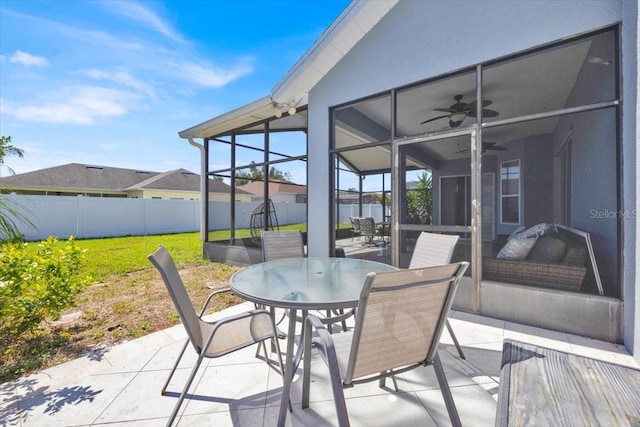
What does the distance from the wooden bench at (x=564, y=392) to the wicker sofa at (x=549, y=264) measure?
2528 mm

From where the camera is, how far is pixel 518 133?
217 inches

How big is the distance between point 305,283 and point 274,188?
4885 millimetres

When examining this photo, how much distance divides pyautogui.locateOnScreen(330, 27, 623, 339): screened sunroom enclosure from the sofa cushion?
1 cm

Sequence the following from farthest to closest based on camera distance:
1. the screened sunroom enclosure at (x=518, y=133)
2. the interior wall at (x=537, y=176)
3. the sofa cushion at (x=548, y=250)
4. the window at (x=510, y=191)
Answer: the window at (x=510, y=191) < the interior wall at (x=537, y=176) < the sofa cushion at (x=548, y=250) < the screened sunroom enclosure at (x=518, y=133)

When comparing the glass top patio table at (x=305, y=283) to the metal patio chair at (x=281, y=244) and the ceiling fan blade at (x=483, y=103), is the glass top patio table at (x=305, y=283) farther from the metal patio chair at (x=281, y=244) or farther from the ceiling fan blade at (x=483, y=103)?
the ceiling fan blade at (x=483, y=103)

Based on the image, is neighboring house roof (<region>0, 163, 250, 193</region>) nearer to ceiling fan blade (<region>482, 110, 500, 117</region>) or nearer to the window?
the window

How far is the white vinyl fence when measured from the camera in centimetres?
1028

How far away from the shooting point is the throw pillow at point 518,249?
3.47 metres

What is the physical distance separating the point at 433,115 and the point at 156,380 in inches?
186

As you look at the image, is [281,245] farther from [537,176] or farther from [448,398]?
[537,176]

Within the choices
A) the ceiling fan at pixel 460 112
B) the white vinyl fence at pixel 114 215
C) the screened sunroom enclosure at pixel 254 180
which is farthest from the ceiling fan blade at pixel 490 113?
the white vinyl fence at pixel 114 215

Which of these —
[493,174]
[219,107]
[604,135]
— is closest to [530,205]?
[493,174]

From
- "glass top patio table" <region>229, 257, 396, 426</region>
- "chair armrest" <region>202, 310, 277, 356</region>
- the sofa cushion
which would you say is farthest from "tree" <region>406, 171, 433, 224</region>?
"chair armrest" <region>202, 310, 277, 356</region>

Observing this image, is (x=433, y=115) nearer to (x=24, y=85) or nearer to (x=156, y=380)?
(x=156, y=380)
